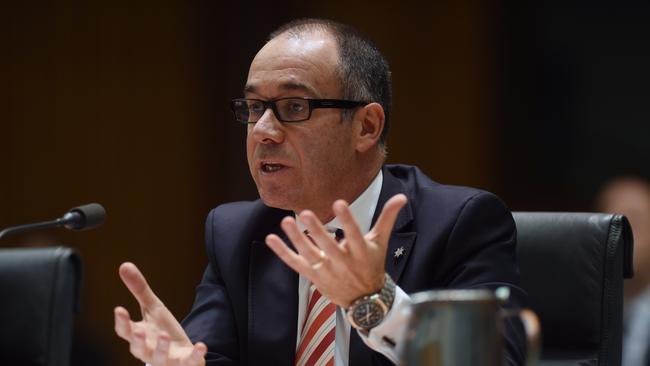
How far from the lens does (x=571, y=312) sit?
2.46m

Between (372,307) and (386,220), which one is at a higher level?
(386,220)

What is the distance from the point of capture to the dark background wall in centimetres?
576

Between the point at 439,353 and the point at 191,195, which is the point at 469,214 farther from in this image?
the point at 191,195

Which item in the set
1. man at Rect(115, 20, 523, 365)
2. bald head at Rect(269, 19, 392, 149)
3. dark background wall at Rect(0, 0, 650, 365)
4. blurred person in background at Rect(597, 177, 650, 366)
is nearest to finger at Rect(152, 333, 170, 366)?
man at Rect(115, 20, 523, 365)

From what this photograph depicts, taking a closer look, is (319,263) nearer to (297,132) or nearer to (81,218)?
(297,132)

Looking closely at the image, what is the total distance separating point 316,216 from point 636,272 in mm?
2465

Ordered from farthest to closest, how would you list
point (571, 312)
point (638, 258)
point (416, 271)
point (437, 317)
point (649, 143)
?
point (649, 143), point (638, 258), point (571, 312), point (416, 271), point (437, 317)

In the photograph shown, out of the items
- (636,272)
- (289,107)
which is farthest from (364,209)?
(636,272)

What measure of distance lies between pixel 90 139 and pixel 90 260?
73 cm

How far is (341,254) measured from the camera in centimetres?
174

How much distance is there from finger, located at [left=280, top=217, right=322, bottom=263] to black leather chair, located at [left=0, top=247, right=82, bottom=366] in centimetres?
101

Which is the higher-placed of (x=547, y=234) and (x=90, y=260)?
(x=547, y=234)

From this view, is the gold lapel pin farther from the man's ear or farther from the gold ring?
the gold ring

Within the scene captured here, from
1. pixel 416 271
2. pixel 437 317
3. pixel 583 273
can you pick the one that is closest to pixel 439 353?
pixel 437 317
